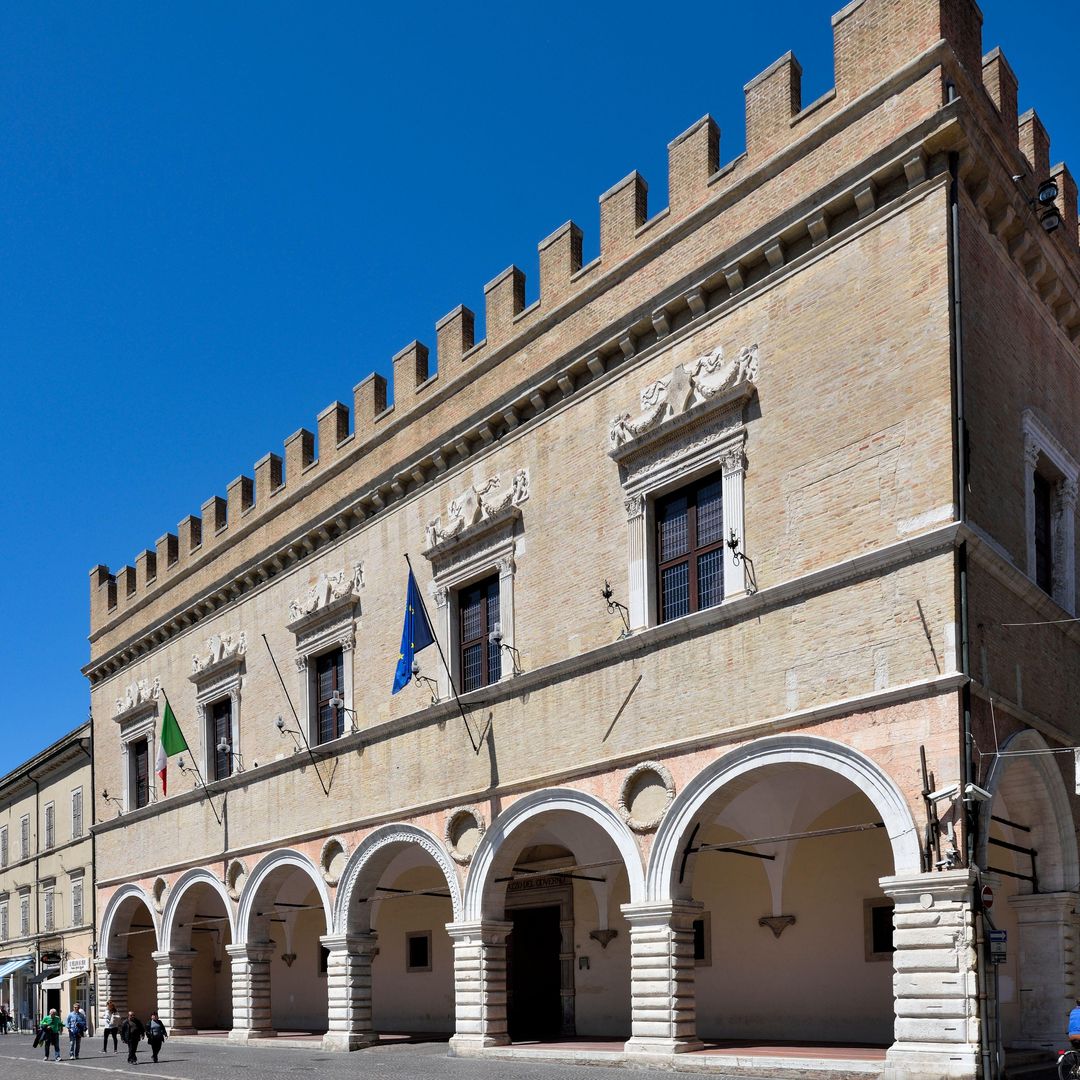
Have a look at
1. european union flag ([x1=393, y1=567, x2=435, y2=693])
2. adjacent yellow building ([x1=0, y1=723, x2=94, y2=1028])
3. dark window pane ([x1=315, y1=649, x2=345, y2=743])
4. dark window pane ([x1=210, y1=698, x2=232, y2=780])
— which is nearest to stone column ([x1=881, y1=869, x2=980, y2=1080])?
european union flag ([x1=393, y1=567, x2=435, y2=693])

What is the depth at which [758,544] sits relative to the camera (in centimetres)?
1538

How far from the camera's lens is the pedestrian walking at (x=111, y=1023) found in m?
27.5

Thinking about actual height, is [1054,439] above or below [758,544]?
above

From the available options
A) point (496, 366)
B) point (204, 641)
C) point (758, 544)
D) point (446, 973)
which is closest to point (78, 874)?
point (204, 641)

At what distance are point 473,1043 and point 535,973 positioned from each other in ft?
12.4

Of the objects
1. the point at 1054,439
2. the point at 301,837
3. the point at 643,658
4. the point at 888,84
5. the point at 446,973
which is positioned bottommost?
the point at 446,973

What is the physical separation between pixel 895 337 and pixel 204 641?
57.9ft

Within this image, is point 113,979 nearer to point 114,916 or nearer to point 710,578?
point 114,916

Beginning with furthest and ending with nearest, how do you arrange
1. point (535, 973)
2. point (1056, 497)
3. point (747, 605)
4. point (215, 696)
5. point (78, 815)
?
point (78, 815) → point (215, 696) → point (535, 973) → point (1056, 497) → point (747, 605)

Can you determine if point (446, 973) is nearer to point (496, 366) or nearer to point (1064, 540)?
point (496, 366)

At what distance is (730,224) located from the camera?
639 inches

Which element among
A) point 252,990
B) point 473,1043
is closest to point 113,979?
point 252,990

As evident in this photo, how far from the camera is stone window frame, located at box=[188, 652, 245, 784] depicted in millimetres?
26156

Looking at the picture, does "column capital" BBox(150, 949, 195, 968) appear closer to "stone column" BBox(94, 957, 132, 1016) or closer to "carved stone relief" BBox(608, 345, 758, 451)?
"stone column" BBox(94, 957, 132, 1016)
